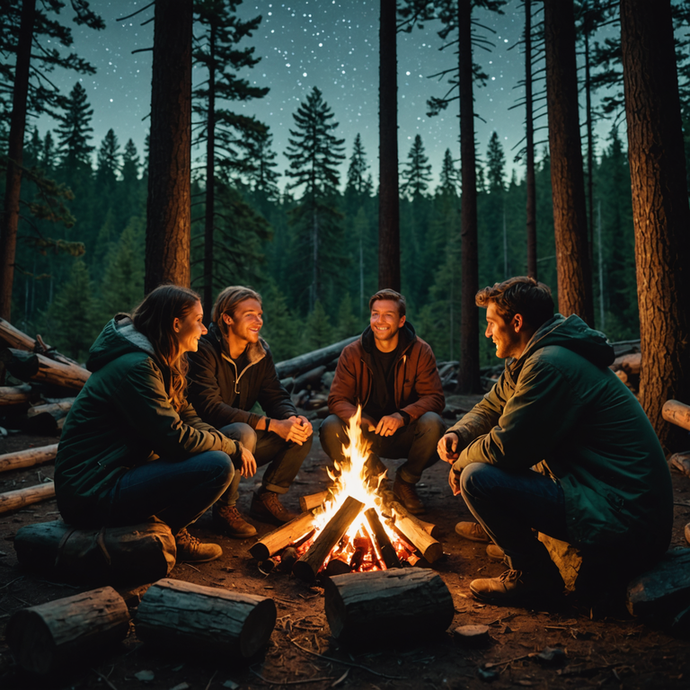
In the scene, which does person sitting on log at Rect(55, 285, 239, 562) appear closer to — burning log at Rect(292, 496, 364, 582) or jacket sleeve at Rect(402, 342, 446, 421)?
burning log at Rect(292, 496, 364, 582)

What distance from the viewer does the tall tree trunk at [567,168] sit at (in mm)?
7883

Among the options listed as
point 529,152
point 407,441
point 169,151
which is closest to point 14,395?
point 169,151

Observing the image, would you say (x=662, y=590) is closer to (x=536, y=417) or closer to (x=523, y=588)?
(x=523, y=588)

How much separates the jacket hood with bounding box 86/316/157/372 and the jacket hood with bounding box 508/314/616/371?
7.91 feet

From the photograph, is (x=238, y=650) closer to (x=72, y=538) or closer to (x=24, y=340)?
(x=72, y=538)

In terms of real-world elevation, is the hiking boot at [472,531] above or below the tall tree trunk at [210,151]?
below

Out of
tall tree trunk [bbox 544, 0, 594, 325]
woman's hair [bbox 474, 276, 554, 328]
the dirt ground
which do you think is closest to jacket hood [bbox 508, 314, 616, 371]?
woman's hair [bbox 474, 276, 554, 328]

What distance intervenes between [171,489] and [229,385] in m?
1.54

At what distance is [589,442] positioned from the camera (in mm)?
2713

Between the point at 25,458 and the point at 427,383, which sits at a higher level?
the point at 427,383

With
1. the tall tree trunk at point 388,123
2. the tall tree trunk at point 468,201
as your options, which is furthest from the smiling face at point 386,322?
the tall tree trunk at point 468,201

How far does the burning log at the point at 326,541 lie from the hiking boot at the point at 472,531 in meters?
1.07

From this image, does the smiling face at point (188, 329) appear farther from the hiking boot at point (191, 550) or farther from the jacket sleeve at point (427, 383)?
the jacket sleeve at point (427, 383)

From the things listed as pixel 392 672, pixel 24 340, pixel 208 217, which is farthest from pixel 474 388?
pixel 392 672
